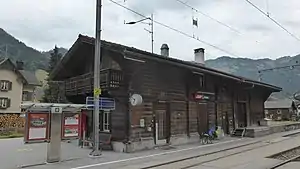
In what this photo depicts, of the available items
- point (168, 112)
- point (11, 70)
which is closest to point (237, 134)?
point (168, 112)

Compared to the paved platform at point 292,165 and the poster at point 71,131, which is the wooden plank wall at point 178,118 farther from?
the paved platform at point 292,165

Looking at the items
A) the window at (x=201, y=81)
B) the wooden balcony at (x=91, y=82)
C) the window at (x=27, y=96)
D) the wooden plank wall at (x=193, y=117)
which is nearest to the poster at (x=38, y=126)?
the wooden balcony at (x=91, y=82)

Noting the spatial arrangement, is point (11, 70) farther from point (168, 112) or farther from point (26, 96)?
point (168, 112)

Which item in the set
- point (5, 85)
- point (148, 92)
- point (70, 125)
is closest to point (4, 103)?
point (5, 85)

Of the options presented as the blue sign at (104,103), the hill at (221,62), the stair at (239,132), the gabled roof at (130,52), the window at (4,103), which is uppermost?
the hill at (221,62)

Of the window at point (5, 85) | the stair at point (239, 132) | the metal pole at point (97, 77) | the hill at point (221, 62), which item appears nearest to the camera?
the metal pole at point (97, 77)

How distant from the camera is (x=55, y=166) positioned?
440 inches

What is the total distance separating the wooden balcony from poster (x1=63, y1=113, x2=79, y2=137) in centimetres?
236

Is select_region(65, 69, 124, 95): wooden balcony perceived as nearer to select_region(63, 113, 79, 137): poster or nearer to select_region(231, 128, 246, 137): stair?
select_region(63, 113, 79, 137): poster

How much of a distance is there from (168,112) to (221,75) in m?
5.21

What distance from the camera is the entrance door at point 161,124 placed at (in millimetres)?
17141

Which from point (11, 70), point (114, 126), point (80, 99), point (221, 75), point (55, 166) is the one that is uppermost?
point (11, 70)

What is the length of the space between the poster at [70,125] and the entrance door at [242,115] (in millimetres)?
16409

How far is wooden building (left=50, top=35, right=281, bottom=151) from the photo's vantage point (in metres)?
15.5
